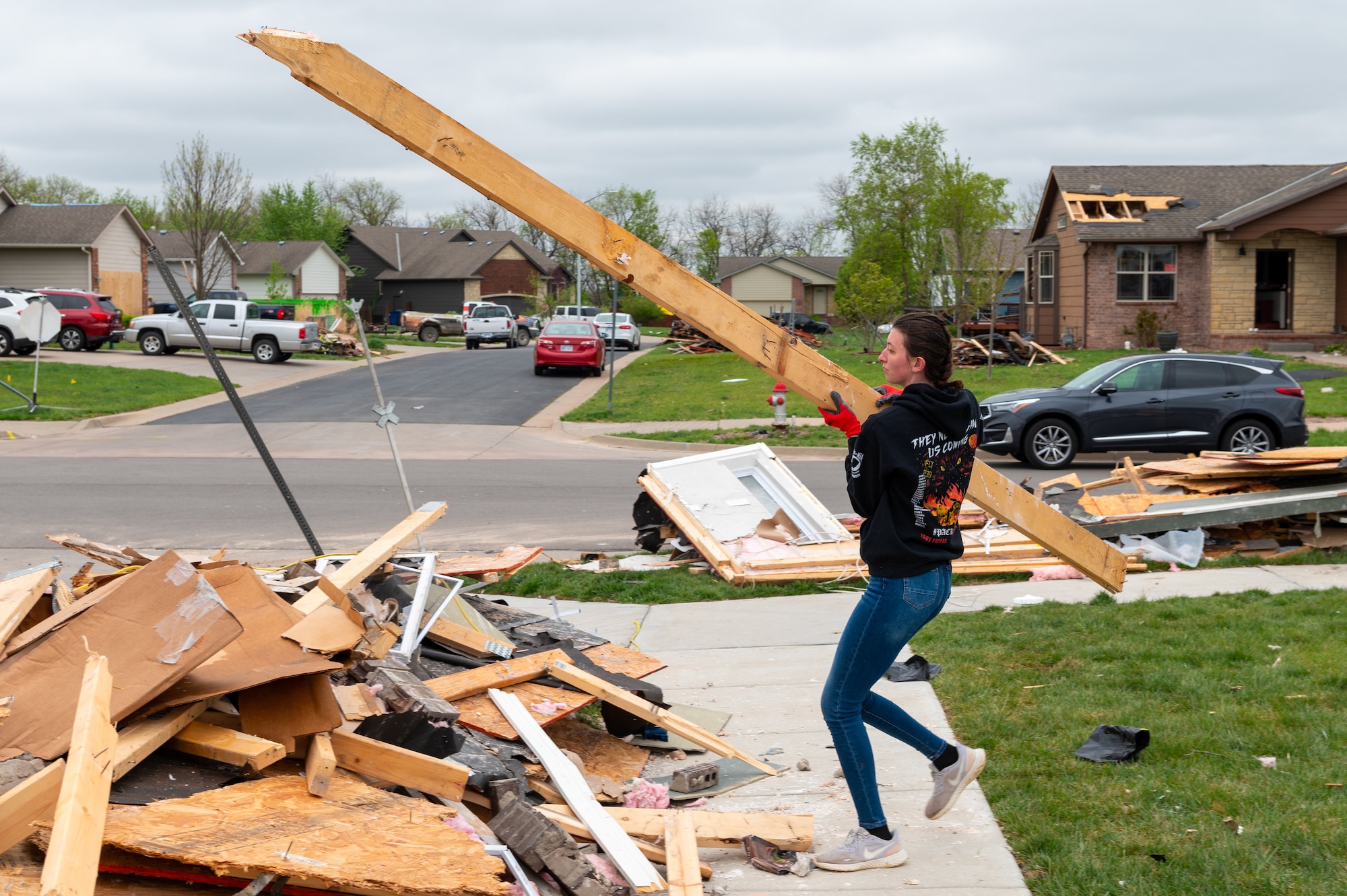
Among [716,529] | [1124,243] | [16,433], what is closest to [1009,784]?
[716,529]

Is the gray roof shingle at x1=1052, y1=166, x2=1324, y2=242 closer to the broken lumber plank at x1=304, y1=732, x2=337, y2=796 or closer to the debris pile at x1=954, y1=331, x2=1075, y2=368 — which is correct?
the debris pile at x1=954, y1=331, x2=1075, y2=368

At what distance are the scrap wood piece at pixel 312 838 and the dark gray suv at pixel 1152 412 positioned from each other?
14418 mm

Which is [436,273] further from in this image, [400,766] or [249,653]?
[400,766]

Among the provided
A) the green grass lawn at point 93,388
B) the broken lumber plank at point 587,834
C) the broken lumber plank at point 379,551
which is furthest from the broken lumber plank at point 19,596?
the green grass lawn at point 93,388

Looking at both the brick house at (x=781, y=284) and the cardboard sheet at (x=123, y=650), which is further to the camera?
the brick house at (x=781, y=284)

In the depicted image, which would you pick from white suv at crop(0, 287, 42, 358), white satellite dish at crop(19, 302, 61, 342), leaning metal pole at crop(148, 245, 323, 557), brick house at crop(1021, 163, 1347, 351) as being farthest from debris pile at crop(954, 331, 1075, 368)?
leaning metal pole at crop(148, 245, 323, 557)

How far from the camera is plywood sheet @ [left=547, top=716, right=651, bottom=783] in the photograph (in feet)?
16.7

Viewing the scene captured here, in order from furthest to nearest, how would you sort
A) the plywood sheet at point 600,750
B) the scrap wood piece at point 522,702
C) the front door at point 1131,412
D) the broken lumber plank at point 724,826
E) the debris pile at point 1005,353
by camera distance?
the debris pile at point 1005,353 < the front door at point 1131,412 < the plywood sheet at point 600,750 < the scrap wood piece at point 522,702 < the broken lumber plank at point 724,826

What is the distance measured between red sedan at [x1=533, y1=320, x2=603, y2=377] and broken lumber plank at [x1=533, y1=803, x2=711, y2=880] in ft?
103

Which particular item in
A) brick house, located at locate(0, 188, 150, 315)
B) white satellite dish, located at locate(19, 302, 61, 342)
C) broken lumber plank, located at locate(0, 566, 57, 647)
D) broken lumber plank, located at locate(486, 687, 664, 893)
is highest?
brick house, located at locate(0, 188, 150, 315)

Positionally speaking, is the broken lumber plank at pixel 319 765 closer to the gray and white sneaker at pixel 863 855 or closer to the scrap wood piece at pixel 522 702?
the scrap wood piece at pixel 522 702

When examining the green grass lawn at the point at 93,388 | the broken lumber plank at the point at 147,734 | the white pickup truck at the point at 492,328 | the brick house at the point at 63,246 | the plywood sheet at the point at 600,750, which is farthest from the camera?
the white pickup truck at the point at 492,328

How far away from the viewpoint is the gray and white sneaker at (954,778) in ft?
13.9

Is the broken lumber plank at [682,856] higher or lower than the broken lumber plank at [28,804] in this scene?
lower
